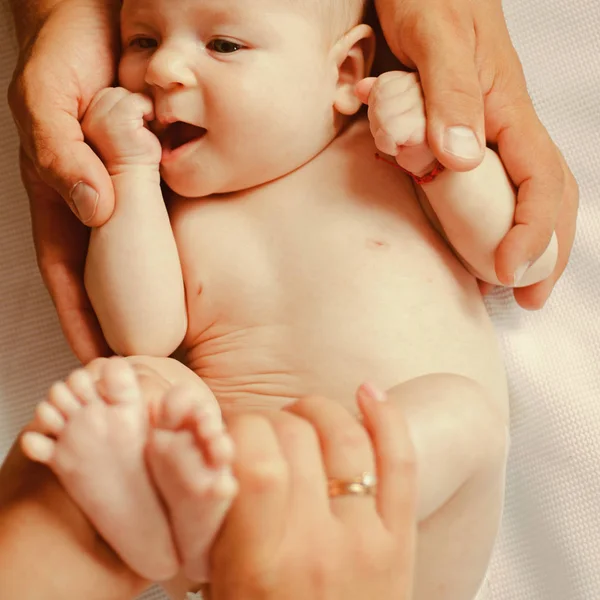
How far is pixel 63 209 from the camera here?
1161mm

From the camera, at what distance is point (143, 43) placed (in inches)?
41.3

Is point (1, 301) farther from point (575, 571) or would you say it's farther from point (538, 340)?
point (575, 571)

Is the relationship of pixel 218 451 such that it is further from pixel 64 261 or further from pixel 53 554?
pixel 64 261

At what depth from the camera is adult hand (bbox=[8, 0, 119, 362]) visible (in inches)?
39.3

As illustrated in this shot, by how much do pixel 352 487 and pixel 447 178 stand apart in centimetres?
43

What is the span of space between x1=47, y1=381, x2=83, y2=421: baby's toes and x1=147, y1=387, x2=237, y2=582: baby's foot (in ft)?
0.23

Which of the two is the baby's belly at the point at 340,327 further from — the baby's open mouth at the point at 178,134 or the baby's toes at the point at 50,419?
the baby's toes at the point at 50,419

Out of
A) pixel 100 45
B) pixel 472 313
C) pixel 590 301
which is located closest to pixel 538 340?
pixel 590 301

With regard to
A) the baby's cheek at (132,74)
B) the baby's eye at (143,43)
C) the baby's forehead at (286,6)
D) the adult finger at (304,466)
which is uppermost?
the baby's forehead at (286,6)

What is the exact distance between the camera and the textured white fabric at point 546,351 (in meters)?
1.13

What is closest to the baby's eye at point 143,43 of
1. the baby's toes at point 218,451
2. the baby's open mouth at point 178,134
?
the baby's open mouth at point 178,134

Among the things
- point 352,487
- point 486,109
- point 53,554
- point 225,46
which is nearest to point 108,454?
point 53,554

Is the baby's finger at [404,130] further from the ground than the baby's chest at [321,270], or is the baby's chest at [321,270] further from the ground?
the baby's finger at [404,130]

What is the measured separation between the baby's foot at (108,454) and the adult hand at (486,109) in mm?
462
